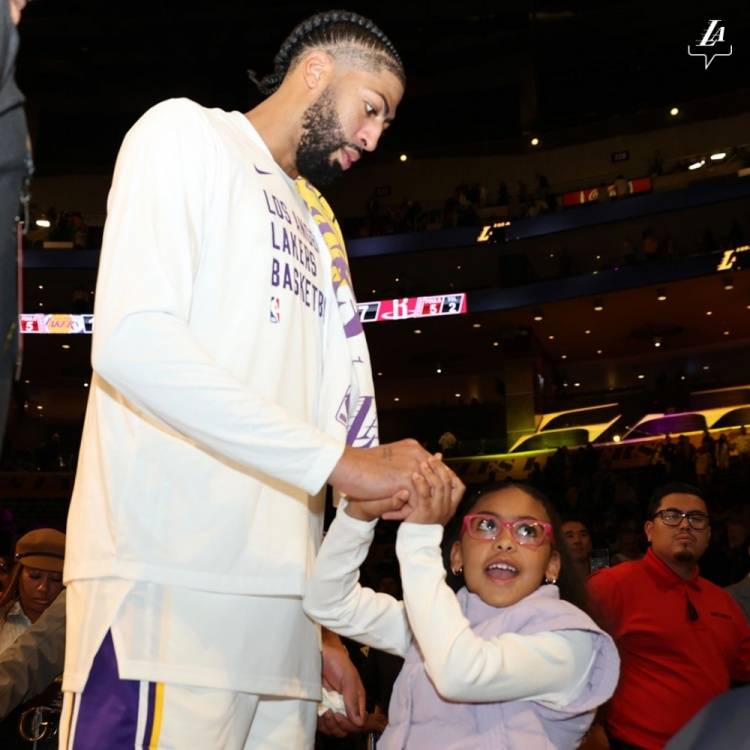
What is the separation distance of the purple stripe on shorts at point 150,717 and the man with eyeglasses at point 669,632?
3.24 m

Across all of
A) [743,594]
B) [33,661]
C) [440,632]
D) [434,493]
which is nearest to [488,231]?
[743,594]

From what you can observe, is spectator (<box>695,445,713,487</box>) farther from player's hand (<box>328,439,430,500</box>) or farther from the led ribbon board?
player's hand (<box>328,439,430,500</box>)

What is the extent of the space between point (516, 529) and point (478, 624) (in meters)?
0.25

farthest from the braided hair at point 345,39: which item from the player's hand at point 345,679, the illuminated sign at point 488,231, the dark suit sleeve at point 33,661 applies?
the illuminated sign at point 488,231

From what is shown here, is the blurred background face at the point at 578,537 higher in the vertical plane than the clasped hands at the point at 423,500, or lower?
higher

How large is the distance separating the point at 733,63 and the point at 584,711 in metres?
27.2

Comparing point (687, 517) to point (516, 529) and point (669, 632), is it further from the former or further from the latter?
point (516, 529)

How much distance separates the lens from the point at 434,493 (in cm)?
203

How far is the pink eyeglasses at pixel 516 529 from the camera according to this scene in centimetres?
266

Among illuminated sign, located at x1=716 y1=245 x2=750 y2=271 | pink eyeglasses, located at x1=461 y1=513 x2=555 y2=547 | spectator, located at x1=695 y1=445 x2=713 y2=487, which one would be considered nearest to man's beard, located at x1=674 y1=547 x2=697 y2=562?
pink eyeglasses, located at x1=461 y1=513 x2=555 y2=547

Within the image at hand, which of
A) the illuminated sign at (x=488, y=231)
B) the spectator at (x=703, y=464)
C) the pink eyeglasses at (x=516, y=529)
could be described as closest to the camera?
the pink eyeglasses at (x=516, y=529)

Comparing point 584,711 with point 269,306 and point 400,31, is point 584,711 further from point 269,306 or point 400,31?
point 400,31

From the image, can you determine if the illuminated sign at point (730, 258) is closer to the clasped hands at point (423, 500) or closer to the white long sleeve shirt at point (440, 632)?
the white long sleeve shirt at point (440, 632)

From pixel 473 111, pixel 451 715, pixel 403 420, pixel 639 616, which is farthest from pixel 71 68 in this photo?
pixel 451 715
